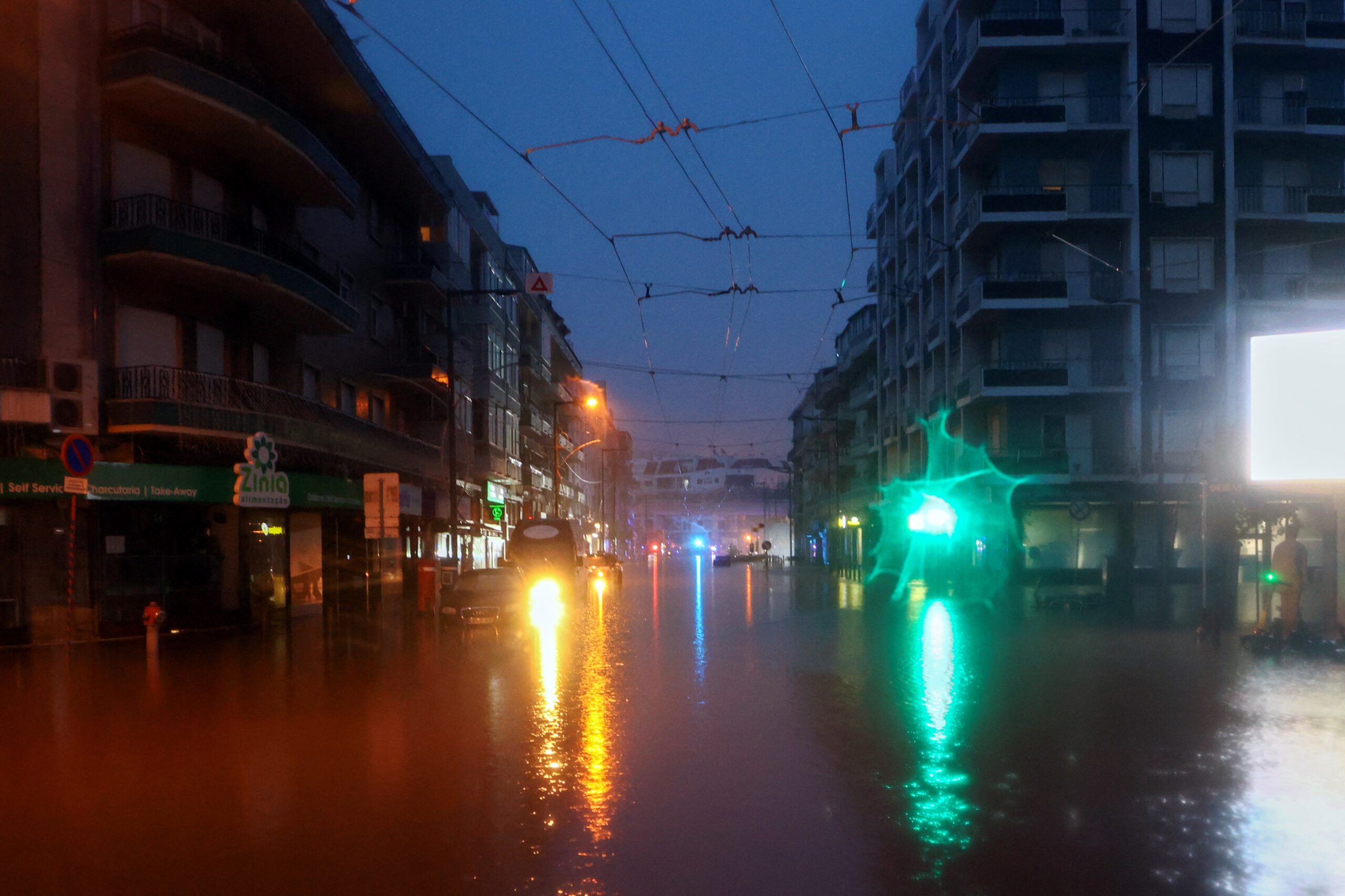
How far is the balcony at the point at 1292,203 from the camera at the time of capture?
139 feet

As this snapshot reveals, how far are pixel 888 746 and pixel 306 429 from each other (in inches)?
782

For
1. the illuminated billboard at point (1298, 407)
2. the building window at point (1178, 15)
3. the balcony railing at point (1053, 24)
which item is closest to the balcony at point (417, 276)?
the balcony railing at point (1053, 24)

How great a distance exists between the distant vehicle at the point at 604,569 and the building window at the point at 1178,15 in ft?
110

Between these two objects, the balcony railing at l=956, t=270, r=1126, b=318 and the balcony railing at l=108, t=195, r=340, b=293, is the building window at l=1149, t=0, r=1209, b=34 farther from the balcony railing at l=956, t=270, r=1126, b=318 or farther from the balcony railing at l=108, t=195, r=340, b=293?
the balcony railing at l=108, t=195, r=340, b=293

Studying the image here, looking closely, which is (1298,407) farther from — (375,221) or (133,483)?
(375,221)

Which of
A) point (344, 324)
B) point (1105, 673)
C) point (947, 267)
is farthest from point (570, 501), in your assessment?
point (1105, 673)

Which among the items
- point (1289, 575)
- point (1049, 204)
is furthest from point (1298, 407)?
point (1049, 204)

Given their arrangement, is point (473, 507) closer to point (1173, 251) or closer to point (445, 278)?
point (445, 278)

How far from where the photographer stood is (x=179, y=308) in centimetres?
2356

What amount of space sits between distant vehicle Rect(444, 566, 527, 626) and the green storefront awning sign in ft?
16.0

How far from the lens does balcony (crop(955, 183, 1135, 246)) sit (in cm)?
4234

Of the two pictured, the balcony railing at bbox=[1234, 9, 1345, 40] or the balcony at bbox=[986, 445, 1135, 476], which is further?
the balcony at bbox=[986, 445, 1135, 476]

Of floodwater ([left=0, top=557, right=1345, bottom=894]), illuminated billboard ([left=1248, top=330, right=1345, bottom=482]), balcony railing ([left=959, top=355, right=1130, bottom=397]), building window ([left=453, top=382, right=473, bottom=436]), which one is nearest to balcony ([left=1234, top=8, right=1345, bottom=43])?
balcony railing ([left=959, top=355, right=1130, bottom=397])

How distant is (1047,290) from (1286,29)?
43.6ft
